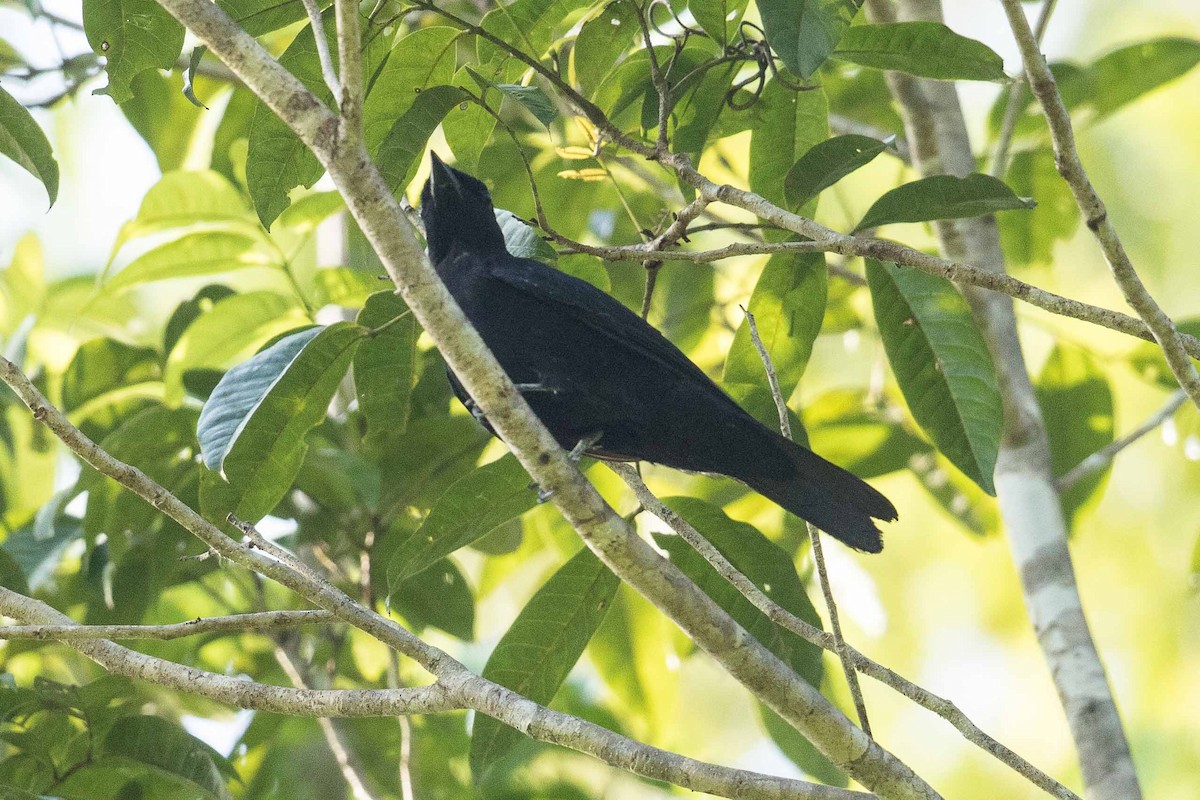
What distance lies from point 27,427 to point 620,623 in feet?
8.33

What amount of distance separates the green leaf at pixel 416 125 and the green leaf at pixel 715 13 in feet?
1.90

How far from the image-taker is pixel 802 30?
8.63 ft

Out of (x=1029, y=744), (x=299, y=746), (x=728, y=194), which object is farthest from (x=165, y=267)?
(x=1029, y=744)

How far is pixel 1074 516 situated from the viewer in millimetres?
4066

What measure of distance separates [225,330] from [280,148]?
121cm

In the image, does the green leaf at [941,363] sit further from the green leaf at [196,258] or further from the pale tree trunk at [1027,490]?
the green leaf at [196,258]

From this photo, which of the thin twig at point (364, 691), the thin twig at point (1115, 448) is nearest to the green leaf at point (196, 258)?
the thin twig at point (364, 691)

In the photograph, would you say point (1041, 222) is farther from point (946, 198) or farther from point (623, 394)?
point (623, 394)

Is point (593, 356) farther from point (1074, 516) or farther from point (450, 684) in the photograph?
point (1074, 516)

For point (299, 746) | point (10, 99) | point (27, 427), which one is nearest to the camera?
point (10, 99)

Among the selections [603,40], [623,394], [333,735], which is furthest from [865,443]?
[333,735]

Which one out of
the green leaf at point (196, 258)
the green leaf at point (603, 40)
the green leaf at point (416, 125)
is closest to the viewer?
the green leaf at point (416, 125)

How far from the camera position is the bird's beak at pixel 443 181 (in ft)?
12.4

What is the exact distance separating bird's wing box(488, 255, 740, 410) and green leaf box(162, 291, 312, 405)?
3.33 feet
